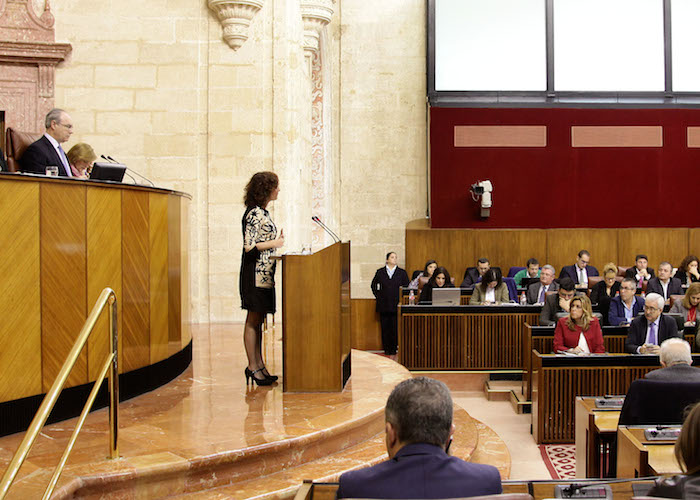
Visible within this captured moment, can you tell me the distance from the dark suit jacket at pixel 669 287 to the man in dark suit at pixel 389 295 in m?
3.60

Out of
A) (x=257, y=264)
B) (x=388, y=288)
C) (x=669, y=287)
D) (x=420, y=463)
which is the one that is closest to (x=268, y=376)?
(x=257, y=264)

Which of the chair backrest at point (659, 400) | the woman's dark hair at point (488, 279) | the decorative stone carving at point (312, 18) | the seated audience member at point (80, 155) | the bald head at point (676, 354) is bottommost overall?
the chair backrest at point (659, 400)

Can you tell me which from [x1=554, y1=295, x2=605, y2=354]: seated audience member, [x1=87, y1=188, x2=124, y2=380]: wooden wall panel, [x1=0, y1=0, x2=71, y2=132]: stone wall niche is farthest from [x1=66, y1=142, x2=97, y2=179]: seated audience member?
[x1=554, y1=295, x2=605, y2=354]: seated audience member

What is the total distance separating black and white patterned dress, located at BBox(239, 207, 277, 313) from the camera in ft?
15.3

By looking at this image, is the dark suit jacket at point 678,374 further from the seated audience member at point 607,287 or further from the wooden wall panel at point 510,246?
the wooden wall panel at point 510,246

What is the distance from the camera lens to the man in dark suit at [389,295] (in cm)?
1155

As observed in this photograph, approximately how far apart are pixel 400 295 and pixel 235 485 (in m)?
7.70

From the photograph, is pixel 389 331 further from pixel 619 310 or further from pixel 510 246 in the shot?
pixel 619 310

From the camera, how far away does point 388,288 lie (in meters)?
11.6

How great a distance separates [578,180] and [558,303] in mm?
5433

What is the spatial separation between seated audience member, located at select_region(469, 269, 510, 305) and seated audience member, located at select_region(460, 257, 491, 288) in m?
1.99

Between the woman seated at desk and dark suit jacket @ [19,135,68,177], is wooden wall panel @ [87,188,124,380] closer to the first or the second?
dark suit jacket @ [19,135,68,177]

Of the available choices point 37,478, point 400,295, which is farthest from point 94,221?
point 400,295

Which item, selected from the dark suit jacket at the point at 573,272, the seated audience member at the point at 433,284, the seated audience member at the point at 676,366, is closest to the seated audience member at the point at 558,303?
the seated audience member at the point at 433,284
